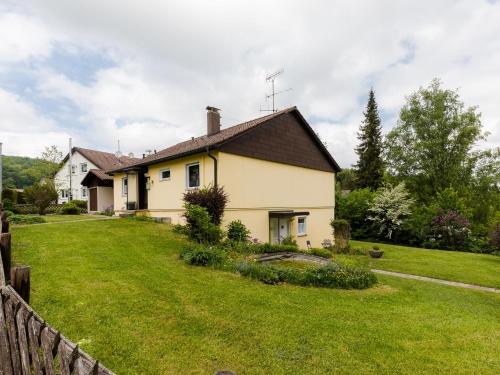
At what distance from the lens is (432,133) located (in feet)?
99.8

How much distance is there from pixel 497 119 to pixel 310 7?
33.9 metres

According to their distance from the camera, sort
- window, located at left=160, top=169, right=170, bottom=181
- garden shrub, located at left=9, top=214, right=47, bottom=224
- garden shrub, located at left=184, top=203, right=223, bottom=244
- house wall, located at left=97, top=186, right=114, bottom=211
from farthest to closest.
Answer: house wall, located at left=97, top=186, right=114, bottom=211 < window, located at left=160, top=169, right=170, bottom=181 < garden shrub, located at left=9, top=214, right=47, bottom=224 < garden shrub, located at left=184, top=203, right=223, bottom=244

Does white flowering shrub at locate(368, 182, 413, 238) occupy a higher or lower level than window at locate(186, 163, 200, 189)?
lower

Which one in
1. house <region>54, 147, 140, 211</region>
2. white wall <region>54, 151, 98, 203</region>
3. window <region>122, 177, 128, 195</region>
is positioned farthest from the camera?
white wall <region>54, 151, 98, 203</region>

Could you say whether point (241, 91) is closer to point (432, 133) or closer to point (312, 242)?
point (312, 242)

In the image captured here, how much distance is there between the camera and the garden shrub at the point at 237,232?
44.4ft

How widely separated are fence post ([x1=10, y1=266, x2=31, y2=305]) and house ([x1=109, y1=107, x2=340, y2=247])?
10420 mm

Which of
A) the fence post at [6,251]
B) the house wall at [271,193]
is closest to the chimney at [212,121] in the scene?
the house wall at [271,193]

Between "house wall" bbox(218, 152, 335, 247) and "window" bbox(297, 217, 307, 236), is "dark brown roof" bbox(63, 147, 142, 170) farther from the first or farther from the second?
"window" bbox(297, 217, 307, 236)

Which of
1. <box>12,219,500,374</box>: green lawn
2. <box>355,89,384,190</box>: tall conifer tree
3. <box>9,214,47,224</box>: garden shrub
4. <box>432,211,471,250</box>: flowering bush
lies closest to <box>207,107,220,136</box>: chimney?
<box>9,214,47,224</box>: garden shrub

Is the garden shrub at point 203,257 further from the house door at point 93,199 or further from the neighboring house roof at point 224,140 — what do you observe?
the house door at point 93,199

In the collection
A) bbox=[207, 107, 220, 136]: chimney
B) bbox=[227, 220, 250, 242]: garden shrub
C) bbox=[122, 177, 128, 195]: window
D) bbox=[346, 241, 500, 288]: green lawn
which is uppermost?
bbox=[207, 107, 220, 136]: chimney

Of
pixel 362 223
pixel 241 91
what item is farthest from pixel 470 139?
pixel 241 91

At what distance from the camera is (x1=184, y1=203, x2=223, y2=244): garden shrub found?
11.4 metres
